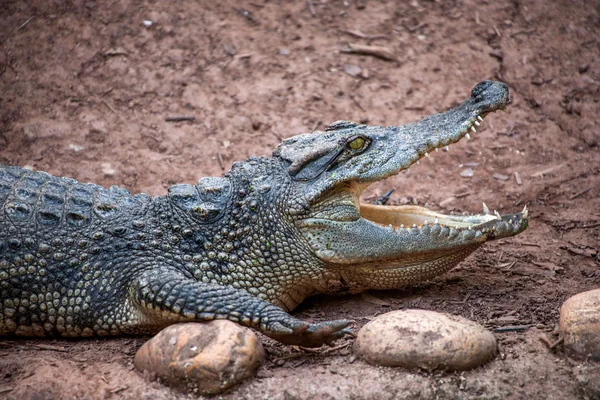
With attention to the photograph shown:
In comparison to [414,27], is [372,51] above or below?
below

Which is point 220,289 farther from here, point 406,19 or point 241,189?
point 406,19

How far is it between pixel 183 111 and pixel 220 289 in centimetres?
329

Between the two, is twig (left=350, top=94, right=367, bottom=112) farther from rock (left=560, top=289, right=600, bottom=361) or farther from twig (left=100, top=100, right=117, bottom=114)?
rock (left=560, top=289, right=600, bottom=361)

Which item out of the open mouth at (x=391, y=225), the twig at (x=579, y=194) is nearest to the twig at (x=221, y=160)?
the open mouth at (x=391, y=225)

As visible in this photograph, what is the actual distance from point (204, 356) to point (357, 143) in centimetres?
177

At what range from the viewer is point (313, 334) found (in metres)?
3.84

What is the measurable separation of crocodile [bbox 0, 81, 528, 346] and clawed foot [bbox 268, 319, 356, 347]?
0.25m

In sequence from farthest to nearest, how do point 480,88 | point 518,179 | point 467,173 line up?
1. point 467,173
2. point 518,179
3. point 480,88

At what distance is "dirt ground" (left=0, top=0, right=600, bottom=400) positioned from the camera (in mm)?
5426

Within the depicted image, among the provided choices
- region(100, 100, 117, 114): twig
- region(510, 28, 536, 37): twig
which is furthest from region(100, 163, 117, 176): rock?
region(510, 28, 536, 37): twig

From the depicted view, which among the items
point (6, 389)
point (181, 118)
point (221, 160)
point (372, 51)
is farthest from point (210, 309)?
point (372, 51)

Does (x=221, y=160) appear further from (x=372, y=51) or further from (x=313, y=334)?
(x=313, y=334)

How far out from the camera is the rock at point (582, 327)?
3682 millimetres

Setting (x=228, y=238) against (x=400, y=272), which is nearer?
(x=228, y=238)
